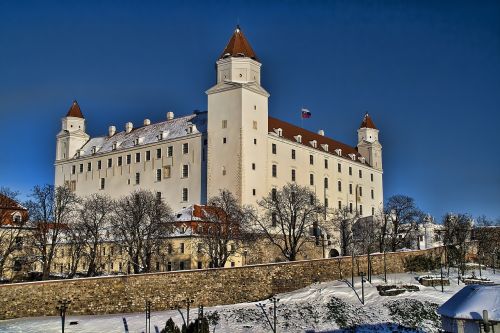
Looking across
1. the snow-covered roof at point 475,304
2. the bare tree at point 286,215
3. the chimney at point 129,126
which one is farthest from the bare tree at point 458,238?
the chimney at point 129,126

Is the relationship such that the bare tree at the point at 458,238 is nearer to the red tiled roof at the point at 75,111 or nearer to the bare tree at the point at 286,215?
the bare tree at the point at 286,215

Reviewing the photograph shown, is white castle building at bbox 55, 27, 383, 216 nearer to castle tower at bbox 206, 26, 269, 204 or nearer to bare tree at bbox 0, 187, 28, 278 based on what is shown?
castle tower at bbox 206, 26, 269, 204

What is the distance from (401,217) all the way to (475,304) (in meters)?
56.7

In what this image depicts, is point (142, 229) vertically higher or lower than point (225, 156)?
lower

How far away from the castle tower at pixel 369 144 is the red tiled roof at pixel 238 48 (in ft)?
112

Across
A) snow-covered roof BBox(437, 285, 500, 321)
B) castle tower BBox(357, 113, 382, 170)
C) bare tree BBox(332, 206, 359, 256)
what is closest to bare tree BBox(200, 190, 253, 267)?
bare tree BBox(332, 206, 359, 256)

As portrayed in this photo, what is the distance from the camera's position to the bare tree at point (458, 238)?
63.1m

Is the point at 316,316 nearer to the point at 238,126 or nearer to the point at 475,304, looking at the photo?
the point at 475,304

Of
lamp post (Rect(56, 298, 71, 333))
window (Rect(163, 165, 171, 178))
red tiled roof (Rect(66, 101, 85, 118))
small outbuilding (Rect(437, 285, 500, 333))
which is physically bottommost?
lamp post (Rect(56, 298, 71, 333))

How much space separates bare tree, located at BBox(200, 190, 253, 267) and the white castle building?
2618mm

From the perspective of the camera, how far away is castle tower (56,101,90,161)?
96.9 metres

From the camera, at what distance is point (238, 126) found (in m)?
73.1

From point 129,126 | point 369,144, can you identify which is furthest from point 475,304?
point 369,144

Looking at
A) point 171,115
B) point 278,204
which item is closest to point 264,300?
point 278,204
